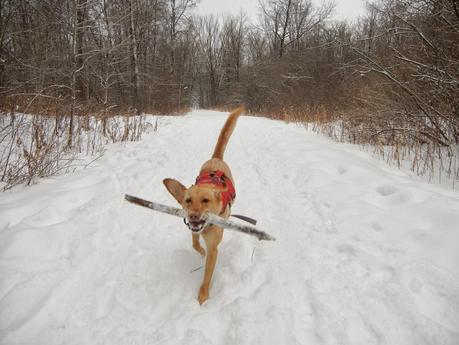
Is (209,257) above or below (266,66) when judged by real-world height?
below

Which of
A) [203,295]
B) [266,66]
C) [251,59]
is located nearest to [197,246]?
[203,295]

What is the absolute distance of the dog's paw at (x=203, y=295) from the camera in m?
1.92

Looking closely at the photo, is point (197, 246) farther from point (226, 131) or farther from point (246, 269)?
point (226, 131)

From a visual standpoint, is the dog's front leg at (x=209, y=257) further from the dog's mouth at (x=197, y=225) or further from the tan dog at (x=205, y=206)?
the dog's mouth at (x=197, y=225)

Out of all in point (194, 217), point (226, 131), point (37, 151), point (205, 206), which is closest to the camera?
point (194, 217)

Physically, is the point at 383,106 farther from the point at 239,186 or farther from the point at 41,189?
the point at 41,189

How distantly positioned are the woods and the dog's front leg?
10.8ft

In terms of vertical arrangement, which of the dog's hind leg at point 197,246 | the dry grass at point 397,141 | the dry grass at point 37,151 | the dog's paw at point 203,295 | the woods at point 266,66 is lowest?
the dog's paw at point 203,295

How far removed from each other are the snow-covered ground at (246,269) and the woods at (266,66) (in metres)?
1.79

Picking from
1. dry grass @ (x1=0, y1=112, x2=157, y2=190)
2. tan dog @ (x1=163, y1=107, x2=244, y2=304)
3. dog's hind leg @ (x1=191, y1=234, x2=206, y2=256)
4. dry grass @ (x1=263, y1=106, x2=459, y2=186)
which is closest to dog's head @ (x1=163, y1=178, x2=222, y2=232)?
tan dog @ (x1=163, y1=107, x2=244, y2=304)

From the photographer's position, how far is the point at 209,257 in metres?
2.00

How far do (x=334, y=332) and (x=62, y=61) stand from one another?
7267 mm

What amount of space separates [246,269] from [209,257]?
0.42 m

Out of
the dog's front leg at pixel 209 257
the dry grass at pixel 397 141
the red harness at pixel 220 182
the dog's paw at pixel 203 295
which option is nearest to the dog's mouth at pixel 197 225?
the dog's front leg at pixel 209 257
